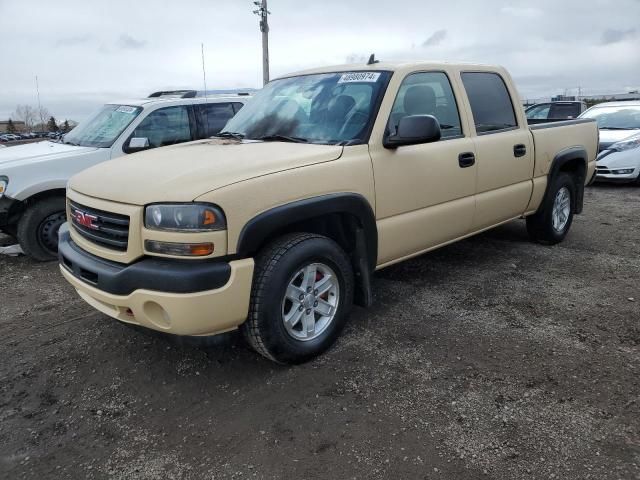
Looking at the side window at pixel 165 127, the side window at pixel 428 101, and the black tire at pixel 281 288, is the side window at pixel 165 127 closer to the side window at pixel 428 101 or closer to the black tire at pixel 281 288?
the side window at pixel 428 101

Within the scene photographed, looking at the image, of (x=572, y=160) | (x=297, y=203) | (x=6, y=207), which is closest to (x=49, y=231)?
(x=6, y=207)

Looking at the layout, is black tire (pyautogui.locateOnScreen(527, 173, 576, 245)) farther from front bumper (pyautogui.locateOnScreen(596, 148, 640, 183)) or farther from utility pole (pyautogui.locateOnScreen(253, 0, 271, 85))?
utility pole (pyautogui.locateOnScreen(253, 0, 271, 85))

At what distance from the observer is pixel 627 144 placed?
977 cm

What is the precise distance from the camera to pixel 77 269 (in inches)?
122

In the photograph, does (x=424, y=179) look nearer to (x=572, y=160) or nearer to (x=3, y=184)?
(x=572, y=160)

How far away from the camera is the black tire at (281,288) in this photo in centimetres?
289

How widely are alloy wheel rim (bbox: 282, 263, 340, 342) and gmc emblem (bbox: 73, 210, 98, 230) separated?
119 cm

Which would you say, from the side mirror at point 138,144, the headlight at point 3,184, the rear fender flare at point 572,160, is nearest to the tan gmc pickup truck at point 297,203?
the rear fender flare at point 572,160

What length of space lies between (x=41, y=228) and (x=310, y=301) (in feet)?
12.8

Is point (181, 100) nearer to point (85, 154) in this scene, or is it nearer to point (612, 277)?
point (85, 154)

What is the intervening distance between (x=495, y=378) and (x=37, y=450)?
2515 mm

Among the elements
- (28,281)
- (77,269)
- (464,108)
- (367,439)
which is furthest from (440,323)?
(28,281)

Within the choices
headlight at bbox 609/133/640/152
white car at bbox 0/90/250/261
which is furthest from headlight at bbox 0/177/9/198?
headlight at bbox 609/133/640/152

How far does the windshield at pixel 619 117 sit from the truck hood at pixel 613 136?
288 millimetres
